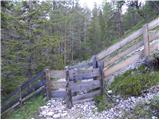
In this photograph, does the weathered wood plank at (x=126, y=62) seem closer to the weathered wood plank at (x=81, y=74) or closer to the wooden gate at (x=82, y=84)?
the wooden gate at (x=82, y=84)

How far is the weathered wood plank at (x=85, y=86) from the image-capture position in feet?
24.5

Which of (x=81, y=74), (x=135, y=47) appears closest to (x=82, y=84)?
(x=81, y=74)

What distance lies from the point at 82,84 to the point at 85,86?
0.09 m

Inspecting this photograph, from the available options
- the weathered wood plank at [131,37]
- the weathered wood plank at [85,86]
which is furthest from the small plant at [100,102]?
the weathered wood plank at [131,37]

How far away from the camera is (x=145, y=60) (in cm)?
755

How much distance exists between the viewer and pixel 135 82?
6906 millimetres

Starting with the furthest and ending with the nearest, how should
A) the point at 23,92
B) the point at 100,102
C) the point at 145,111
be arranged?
the point at 23,92
the point at 100,102
the point at 145,111

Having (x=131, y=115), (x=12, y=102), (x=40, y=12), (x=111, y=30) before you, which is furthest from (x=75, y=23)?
(x=131, y=115)

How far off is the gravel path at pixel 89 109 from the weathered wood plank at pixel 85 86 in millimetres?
370

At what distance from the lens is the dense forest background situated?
1040cm

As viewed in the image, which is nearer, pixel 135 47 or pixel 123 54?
pixel 135 47

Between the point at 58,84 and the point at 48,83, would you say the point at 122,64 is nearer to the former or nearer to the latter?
the point at 58,84

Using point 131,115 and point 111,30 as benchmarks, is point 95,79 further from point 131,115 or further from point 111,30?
point 111,30

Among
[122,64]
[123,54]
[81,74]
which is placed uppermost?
[123,54]
